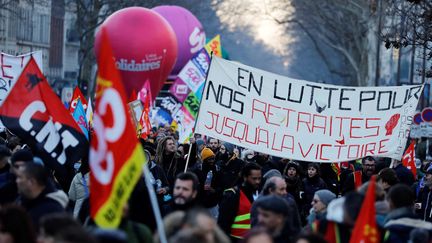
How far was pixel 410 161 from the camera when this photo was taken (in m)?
19.2

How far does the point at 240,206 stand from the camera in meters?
12.7

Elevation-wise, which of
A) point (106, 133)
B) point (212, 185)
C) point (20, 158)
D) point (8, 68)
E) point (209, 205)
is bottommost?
point (209, 205)

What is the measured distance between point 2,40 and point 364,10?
47.6 feet

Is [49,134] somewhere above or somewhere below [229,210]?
above

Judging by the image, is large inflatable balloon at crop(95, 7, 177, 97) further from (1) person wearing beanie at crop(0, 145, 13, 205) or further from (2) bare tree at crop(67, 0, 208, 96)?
(2) bare tree at crop(67, 0, 208, 96)

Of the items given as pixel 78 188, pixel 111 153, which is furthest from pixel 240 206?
pixel 111 153

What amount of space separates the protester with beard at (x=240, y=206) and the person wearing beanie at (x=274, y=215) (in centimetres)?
299

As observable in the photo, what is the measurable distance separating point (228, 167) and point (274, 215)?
7801 mm

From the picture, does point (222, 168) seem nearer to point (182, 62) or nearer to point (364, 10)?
point (182, 62)

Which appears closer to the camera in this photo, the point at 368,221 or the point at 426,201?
the point at 368,221

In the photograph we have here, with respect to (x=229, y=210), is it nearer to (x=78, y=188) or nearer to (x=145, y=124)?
(x=78, y=188)

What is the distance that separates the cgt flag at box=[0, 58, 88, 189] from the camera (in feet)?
37.9

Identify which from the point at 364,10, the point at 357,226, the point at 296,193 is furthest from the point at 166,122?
the point at 357,226

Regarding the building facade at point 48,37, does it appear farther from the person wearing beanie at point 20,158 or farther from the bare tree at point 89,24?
the person wearing beanie at point 20,158
